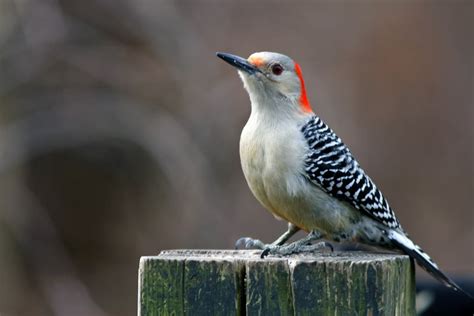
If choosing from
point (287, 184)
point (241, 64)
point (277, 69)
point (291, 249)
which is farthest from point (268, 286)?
point (277, 69)

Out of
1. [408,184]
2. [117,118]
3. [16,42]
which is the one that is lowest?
[408,184]

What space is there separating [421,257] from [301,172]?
2.79ft

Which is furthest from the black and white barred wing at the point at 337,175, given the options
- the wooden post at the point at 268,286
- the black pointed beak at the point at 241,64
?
the wooden post at the point at 268,286

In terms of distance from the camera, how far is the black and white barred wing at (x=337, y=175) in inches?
200

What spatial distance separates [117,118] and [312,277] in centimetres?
758

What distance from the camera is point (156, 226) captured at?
36.2 ft

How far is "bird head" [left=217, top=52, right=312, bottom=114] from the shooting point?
536 cm

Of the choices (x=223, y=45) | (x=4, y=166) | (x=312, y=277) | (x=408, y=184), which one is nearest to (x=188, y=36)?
(x=223, y=45)

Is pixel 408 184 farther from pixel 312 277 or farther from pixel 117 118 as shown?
pixel 312 277

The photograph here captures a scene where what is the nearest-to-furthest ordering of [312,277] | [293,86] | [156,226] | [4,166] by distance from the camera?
[312,277]
[293,86]
[4,166]
[156,226]

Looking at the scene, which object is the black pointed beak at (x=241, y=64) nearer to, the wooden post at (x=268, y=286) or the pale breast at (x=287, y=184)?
the pale breast at (x=287, y=184)

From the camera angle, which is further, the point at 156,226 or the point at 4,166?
the point at 156,226

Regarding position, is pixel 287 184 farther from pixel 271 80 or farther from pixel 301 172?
pixel 271 80

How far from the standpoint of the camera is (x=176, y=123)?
10.4 meters
